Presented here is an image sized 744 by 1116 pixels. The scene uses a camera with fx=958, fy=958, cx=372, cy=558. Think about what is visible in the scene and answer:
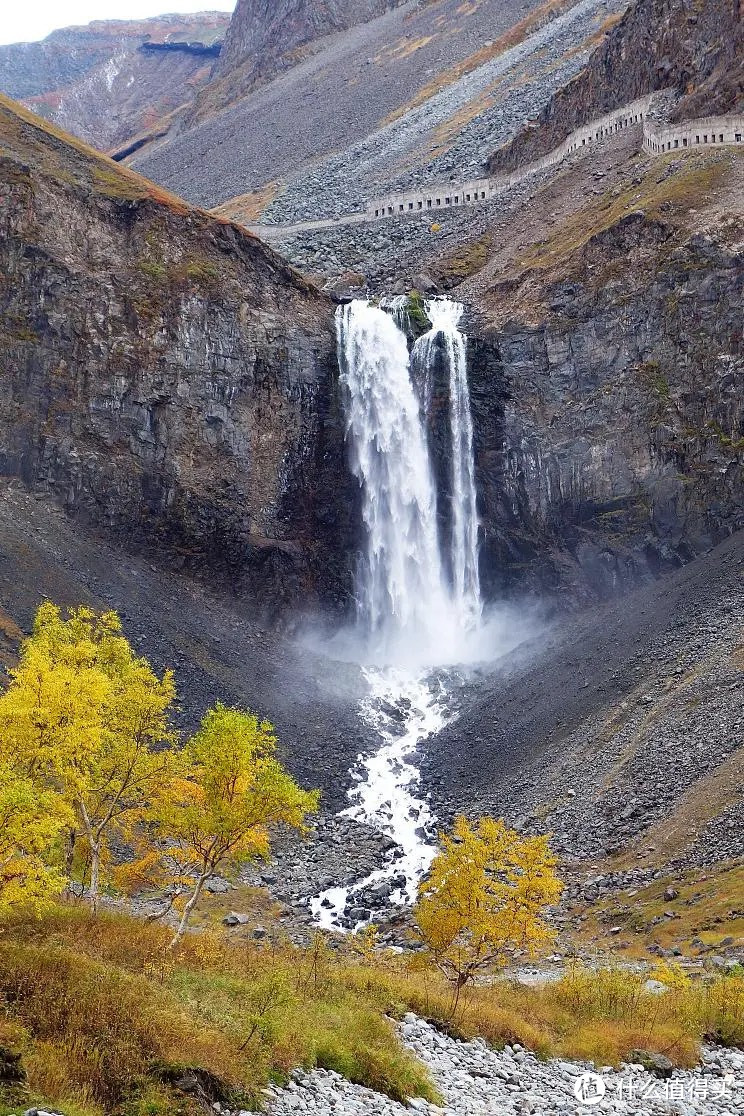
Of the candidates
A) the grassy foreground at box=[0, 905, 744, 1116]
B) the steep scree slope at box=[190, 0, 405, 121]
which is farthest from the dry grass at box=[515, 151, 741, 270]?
the steep scree slope at box=[190, 0, 405, 121]

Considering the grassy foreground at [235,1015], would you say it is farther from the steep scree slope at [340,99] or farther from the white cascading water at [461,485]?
the steep scree slope at [340,99]

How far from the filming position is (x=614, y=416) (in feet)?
190

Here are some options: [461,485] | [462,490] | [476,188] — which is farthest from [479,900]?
[476,188]

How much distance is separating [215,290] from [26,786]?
4973cm

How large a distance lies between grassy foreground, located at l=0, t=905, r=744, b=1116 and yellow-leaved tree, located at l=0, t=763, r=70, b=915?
831mm

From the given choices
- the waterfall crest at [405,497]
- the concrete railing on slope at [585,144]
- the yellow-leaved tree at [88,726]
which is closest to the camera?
the yellow-leaved tree at [88,726]

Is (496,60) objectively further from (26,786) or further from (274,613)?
(26,786)

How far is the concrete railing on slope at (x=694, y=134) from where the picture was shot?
68.8 metres

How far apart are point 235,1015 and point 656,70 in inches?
3558

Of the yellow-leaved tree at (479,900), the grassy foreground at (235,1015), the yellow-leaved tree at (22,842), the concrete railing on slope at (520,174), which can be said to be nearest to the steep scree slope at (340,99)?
the concrete railing on slope at (520,174)

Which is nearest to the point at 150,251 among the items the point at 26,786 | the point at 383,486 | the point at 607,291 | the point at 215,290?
the point at 215,290

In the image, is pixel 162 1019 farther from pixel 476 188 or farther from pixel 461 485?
pixel 476 188

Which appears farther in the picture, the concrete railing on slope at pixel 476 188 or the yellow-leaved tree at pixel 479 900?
the concrete railing on slope at pixel 476 188

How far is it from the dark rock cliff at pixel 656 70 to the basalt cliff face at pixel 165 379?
38.0 meters
